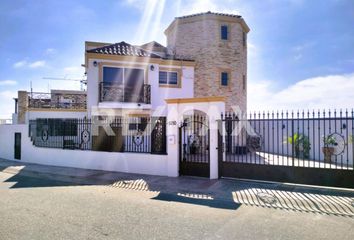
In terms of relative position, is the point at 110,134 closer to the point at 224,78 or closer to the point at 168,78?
the point at 168,78

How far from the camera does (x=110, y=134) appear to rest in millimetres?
12102

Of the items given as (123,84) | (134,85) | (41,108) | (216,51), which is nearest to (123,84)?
(123,84)

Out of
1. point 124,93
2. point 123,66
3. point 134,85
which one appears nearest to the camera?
point 124,93

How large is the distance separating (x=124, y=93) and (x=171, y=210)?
11.6 m

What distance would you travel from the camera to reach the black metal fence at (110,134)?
10852 millimetres

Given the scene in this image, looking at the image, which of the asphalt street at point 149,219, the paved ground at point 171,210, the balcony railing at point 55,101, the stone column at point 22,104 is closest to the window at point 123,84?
the balcony railing at point 55,101

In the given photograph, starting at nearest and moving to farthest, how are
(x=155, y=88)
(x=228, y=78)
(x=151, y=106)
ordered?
(x=151, y=106)
(x=155, y=88)
(x=228, y=78)

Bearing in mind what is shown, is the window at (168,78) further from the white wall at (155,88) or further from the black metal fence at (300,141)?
the black metal fence at (300,141)

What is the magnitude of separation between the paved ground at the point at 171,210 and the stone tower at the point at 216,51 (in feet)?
35.7

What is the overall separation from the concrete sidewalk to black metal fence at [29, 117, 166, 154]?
4.52 feet

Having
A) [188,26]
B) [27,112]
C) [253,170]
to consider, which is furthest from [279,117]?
[27,112]

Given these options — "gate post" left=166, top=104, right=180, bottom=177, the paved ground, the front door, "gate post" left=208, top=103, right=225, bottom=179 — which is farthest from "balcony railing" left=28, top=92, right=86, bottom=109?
"gate post" left=208, top=103, right=225, bottom=179

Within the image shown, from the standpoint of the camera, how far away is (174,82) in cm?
1877

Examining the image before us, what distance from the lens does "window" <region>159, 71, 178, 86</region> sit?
1850 cm
